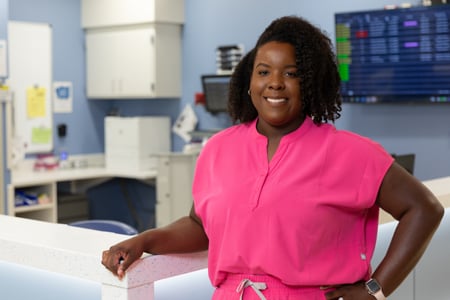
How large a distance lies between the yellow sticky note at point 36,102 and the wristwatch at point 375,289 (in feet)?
17.4

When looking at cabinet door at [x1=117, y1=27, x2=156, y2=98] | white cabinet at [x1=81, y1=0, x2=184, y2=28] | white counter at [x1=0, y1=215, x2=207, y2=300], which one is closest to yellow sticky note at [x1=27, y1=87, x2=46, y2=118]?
cabinet door at [x1=117, y1=27, x2=156, y2=98]

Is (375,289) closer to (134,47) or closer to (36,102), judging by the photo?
(134,47)

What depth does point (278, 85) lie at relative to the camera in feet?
5.03

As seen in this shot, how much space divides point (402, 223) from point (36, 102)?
536 cm

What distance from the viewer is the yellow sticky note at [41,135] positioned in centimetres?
650

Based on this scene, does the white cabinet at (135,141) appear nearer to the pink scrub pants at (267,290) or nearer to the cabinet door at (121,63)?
the cabinet door at (121,63)

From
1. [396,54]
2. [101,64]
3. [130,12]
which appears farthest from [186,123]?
[396,54]

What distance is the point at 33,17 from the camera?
21.2ft

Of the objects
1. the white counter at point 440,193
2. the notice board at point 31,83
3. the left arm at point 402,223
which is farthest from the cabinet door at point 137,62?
the left arm at point 402,223

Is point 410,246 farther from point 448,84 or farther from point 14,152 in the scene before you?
point 14,152

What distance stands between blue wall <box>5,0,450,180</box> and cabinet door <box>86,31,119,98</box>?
107 millimetres

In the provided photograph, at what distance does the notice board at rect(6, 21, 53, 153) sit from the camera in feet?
20.8

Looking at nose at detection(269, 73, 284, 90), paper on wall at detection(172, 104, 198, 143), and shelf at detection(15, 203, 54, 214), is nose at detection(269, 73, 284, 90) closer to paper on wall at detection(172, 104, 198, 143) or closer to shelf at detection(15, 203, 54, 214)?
shelf at detection(15, 203, 54, 214)

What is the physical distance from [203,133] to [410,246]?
15.4 feet
